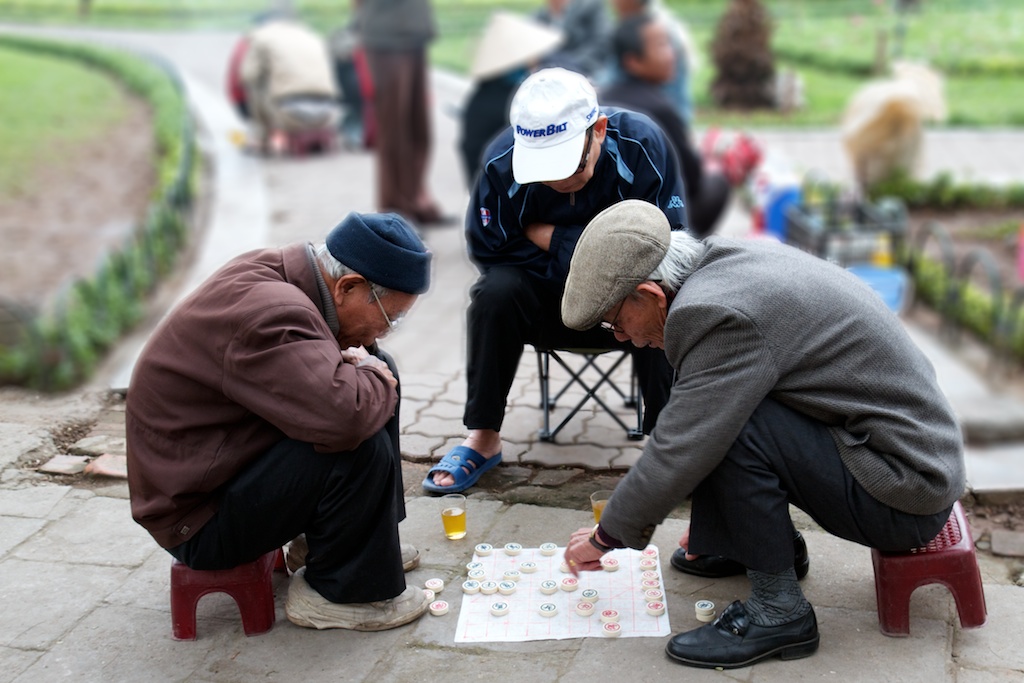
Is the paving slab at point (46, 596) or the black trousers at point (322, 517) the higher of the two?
the black trousers at point (322, 517)

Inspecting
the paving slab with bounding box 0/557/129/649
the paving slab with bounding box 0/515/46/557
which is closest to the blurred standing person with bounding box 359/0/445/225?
the paving slab with bounding box 0/515/46/557

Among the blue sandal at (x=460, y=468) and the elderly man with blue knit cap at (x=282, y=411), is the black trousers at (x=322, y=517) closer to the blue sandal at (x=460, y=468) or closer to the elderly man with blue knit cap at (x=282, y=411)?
the elderly man with blue knit cap at (x=282, y=411)

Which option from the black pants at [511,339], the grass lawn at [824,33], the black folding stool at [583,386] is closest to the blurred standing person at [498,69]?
the black folding stool at [583,386]

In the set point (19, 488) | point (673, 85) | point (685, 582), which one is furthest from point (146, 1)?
point (685, 582)

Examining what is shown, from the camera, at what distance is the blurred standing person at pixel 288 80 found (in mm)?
11344

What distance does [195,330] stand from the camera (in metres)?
2.62

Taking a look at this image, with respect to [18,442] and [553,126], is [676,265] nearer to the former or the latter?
[553,126]

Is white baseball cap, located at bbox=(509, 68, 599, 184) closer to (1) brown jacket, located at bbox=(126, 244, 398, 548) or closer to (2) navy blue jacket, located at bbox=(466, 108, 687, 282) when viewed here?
(2) navy blue jacket, located at bbox=(466, 108, 687, 282)

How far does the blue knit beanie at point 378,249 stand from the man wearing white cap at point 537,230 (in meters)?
0.66

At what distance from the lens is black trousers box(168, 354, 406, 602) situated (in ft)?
8.83

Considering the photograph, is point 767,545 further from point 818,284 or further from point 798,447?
point 818,284

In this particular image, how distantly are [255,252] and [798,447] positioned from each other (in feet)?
4.62

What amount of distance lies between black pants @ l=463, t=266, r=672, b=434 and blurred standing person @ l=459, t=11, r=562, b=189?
401 centimetres

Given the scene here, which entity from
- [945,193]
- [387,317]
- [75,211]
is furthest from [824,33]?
[387,317]
